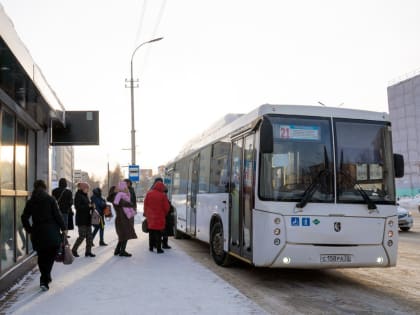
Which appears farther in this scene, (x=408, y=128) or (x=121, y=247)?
(x=408, y=128)

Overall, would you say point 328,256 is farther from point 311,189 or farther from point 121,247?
point 121,247

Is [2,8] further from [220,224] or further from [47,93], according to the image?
[220,224]

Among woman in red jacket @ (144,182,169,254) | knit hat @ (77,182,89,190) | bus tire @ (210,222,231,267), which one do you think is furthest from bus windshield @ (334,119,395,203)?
knit hat @ (77,182,89,190)

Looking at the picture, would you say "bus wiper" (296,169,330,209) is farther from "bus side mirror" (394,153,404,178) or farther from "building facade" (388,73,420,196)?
"building facade" (388,73,420,196)

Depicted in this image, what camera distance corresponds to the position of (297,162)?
27.9 feet

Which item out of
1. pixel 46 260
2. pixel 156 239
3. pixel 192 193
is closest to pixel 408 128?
pixel 192 193

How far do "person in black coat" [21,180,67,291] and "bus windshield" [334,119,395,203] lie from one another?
437 cm

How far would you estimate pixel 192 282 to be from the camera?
28.8 feet

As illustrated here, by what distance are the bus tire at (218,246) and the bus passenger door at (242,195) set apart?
634 millimetres

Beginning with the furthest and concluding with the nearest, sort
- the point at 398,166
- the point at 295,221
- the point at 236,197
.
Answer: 1. the point at 236,197
2. the point at 398,166
3. the point at 295,221

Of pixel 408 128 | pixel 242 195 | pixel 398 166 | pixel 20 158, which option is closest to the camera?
pixel 398 166

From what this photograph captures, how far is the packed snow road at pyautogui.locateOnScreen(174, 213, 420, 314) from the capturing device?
23.3 ft

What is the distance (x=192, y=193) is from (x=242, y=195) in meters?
5.17

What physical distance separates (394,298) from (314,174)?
216cm
